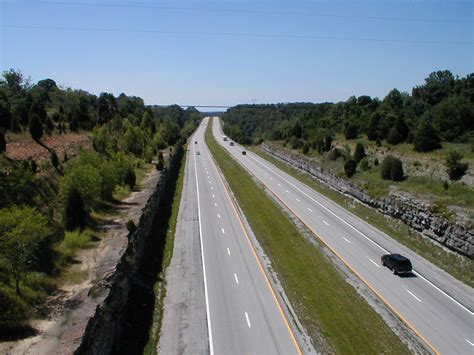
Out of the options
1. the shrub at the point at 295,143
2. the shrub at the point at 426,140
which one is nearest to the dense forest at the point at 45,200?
the shrub at the point at 295,143

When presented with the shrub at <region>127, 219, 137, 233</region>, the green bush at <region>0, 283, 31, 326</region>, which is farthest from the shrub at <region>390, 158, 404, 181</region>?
the green bush at <region>0, 283, 31, 326</region>

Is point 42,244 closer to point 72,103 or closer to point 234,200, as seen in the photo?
point 234,200

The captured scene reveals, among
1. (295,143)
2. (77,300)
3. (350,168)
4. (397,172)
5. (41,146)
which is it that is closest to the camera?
(77,300)

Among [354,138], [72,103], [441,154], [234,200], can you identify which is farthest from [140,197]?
[72,103]

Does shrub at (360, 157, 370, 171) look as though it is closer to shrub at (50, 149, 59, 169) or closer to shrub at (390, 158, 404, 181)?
shrub at (390, 158, 404, 181)

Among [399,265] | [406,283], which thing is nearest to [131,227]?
[399,265]

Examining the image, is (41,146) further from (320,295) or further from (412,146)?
(412,146)

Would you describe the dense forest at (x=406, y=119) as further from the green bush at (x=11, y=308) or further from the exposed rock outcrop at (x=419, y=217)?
the green bush at (x=11, y=308)

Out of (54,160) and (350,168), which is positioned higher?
(54,160)
